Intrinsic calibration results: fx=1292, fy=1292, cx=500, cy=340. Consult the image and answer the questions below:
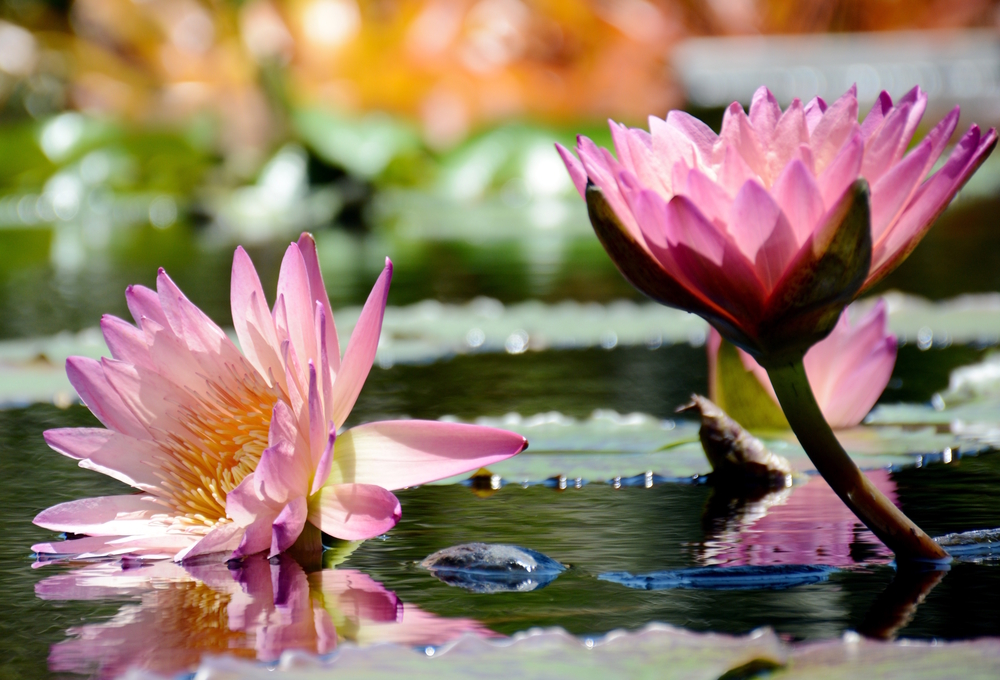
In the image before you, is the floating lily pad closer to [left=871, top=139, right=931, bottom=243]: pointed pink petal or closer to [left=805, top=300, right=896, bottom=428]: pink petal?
[left=871, top=139, right=931, bottom=243]: pointed pink petal

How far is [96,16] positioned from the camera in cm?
939

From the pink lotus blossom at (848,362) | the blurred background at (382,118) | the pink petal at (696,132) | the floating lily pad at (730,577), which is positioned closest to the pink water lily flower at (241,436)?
the floating lily pad at (730,577)

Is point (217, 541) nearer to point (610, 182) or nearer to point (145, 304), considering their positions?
point (145, 304)

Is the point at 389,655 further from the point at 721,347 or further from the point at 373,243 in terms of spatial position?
the point at 373,243

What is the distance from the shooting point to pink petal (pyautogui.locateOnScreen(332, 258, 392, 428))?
34.6 inches

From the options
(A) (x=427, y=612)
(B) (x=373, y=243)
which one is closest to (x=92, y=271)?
(B) (x=373, y=243)

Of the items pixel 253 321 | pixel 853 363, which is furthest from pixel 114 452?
pixel 853 363

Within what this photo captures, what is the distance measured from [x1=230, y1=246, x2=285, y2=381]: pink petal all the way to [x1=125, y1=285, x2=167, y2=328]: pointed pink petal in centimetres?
6

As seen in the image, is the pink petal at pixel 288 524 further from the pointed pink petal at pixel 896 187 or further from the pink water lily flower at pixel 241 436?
the pointed pink petal at pixel 896 187

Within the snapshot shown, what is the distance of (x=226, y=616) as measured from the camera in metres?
0.77

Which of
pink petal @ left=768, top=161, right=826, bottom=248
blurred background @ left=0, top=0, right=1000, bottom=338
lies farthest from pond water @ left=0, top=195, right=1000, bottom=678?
blurred background @ left=0, top=0, right=1000, bottom=338

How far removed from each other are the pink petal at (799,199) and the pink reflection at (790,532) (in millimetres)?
231

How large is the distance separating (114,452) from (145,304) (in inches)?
4.4

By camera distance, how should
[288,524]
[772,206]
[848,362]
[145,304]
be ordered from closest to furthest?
1. [772,206]
2. [288,524]
3. [145,304]
4. [848,362]
